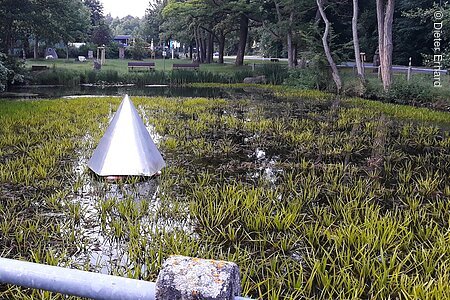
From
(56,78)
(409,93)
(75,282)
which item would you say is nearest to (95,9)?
(56,78)

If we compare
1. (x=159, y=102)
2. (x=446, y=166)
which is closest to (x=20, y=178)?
(x=446, y=166)

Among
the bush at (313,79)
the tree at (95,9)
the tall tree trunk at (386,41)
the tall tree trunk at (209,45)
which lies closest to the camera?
the tall tree trunk at (386,41)

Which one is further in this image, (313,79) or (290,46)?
(290,46)

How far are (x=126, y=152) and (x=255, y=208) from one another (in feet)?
6.33

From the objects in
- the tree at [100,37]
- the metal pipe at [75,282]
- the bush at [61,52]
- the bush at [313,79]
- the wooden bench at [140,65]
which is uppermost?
the tree at [100,37]

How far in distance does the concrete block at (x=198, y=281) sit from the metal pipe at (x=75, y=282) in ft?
0.18

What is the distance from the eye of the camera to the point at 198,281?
1.30 metres

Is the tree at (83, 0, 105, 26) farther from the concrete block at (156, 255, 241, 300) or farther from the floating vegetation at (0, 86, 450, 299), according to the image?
the concrete block at (156, 255, 241, 300)

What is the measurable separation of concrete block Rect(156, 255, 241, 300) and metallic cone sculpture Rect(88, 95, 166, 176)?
3943mm

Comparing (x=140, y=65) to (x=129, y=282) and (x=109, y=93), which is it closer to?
(x=109, y=93)

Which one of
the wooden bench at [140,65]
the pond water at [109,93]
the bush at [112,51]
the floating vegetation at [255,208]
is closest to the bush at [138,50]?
the bush at [112,51]

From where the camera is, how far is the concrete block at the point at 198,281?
1271 millimetres

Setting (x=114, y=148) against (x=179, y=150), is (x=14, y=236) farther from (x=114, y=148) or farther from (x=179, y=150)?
(x=179, y=150)

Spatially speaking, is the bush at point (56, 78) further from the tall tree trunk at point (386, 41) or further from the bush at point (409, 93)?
the bush at point (409, 93)
